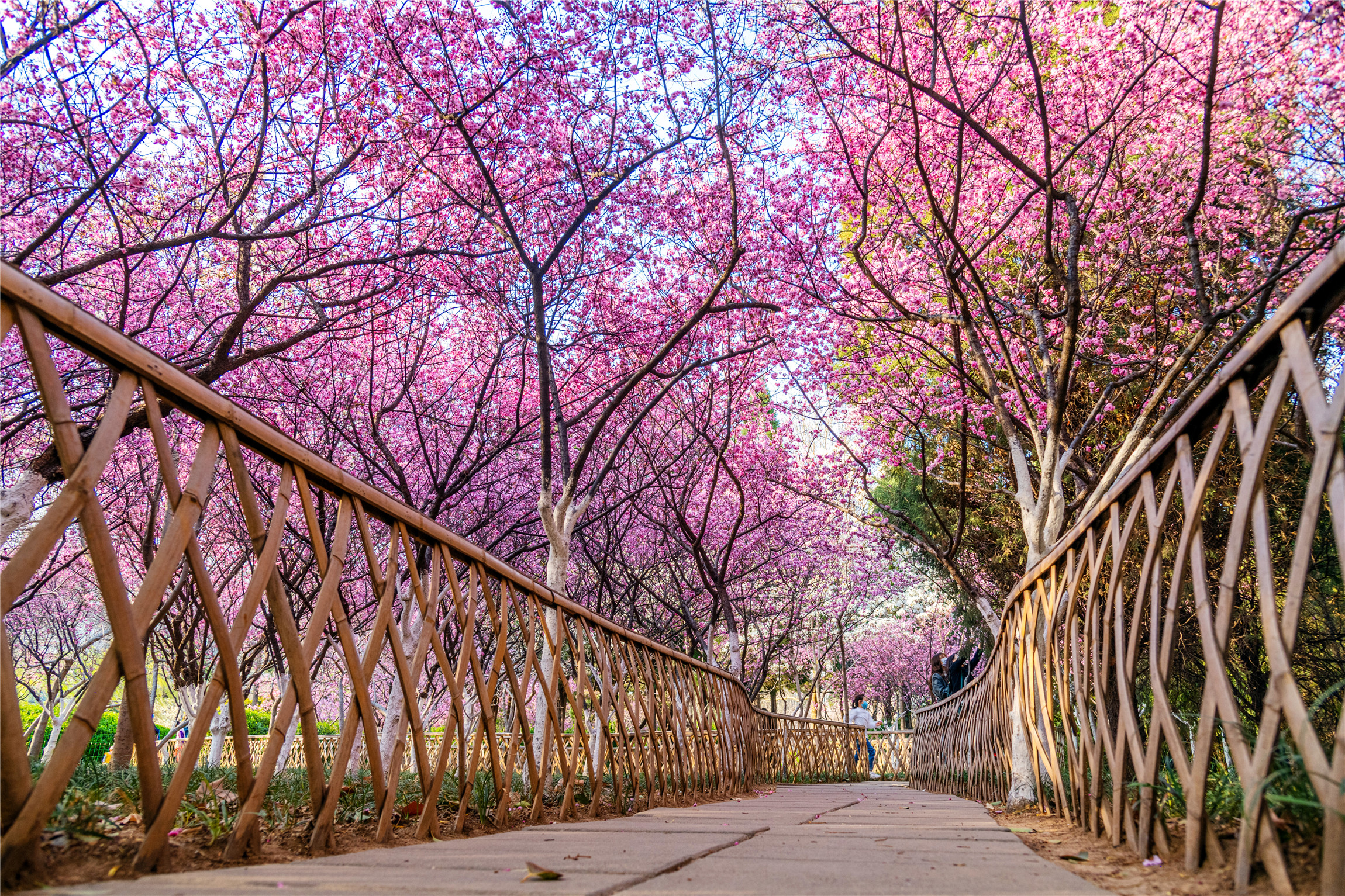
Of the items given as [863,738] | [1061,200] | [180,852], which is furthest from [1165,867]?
[863,738]

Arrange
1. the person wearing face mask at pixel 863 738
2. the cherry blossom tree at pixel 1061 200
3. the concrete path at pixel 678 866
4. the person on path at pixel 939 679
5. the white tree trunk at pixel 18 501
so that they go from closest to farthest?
the concrete path at pixel 678 866 → the white tree trunk at pixel 18 501 → the cherry blossom tree at pixel 1061 200 → the person on path at pixel 939 679 → the person wearing face mask at pixel 863 738

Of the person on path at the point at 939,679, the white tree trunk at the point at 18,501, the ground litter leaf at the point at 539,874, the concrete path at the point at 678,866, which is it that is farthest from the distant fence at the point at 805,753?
the ground litter leaf at the point at 539,874

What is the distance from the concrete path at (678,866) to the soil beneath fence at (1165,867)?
116mm

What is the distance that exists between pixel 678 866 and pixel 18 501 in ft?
17.5

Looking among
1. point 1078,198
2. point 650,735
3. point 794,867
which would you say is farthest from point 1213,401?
point 1078,198

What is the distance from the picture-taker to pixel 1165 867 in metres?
1.88

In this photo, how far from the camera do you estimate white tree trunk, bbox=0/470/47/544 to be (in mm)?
4914

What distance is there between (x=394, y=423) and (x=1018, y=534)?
992 cm

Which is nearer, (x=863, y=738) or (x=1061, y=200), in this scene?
(x=1061, y=200)

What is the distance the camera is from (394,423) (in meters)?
12.9

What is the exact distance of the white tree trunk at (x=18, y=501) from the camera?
4914mm

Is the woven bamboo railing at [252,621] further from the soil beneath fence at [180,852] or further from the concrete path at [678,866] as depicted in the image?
the concrete path at [678,866]

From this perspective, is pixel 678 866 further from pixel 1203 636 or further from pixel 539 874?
pixel 1203 636

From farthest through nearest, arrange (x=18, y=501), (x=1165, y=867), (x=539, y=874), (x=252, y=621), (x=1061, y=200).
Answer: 1. (x=1061, y=200)
2. (x=18, y=501)
3. (x=252, y=621)
4. (x=1165, y=867)
5. (x=539, y=874)
